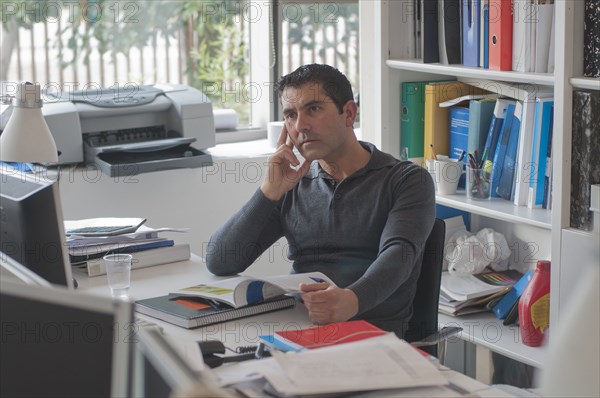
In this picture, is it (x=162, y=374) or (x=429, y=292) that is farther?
(x=429, y=292)

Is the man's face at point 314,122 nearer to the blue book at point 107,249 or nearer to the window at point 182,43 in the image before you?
the blue book at point 107,249

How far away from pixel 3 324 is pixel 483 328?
195cm

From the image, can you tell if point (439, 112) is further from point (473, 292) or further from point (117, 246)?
point (117, 246)

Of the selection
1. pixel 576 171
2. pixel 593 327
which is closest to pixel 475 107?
pixel 576 171

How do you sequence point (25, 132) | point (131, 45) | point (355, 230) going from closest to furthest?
point (25, 132) < point (355, 230) < point (131, 45)

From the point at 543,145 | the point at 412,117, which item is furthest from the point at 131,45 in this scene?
the point at 543,145

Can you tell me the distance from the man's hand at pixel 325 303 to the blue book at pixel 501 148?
1.05 metres

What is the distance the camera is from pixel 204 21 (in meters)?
3.90

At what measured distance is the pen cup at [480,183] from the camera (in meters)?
2.91

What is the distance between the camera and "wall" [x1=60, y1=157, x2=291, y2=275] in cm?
316

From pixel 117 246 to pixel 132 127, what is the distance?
969 millimetres

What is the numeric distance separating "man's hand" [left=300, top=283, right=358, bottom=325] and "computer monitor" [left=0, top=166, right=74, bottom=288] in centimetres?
49

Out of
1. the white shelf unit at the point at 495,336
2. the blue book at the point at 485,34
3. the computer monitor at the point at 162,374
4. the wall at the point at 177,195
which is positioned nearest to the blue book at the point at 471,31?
the blue book at the point at 485,34

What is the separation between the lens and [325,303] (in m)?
1.94
